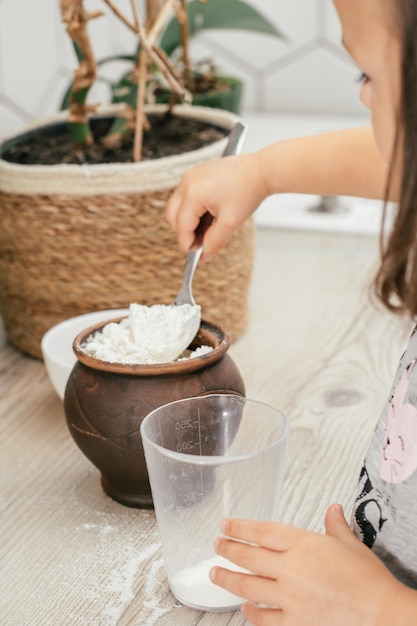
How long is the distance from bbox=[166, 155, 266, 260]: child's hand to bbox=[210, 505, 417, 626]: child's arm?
0.24 m

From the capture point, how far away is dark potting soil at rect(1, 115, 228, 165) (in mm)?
864

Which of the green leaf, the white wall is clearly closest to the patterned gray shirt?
the green leaf

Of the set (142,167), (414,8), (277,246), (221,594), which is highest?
(414,8)

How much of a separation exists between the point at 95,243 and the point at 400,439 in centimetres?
38

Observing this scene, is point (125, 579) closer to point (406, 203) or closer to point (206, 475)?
point (206, 475)

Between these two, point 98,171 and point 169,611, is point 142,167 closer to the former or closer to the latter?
point 98,171

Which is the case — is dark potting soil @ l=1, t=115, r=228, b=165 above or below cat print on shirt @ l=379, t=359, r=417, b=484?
above

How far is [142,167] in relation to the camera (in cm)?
78

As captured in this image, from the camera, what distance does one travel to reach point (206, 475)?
1.68 feet

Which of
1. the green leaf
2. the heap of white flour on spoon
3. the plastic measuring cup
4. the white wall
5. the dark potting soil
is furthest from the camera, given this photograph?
the white wall

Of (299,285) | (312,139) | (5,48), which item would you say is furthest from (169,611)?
(5,48)

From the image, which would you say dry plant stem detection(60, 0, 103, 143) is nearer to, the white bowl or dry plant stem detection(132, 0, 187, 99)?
dry plant stem detection(132, 0, 187, 99)

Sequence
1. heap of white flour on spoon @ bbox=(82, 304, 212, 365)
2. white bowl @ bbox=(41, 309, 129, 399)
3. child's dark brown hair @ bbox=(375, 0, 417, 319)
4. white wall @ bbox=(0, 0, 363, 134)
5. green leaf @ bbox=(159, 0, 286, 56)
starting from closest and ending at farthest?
child's dark brown hair @ bbox=(375, 0, 417, 319) < heap of white flour on spoon @ bbox=(82, 304, 212, 365) < white bowl @ bbox=(41, 309, 129, 399) < green leaf @ bbox=(159, 0, 286, 56) < white wall @ bbox=(0, 0, 363, 134)

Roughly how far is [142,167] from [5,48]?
0.49 meters
